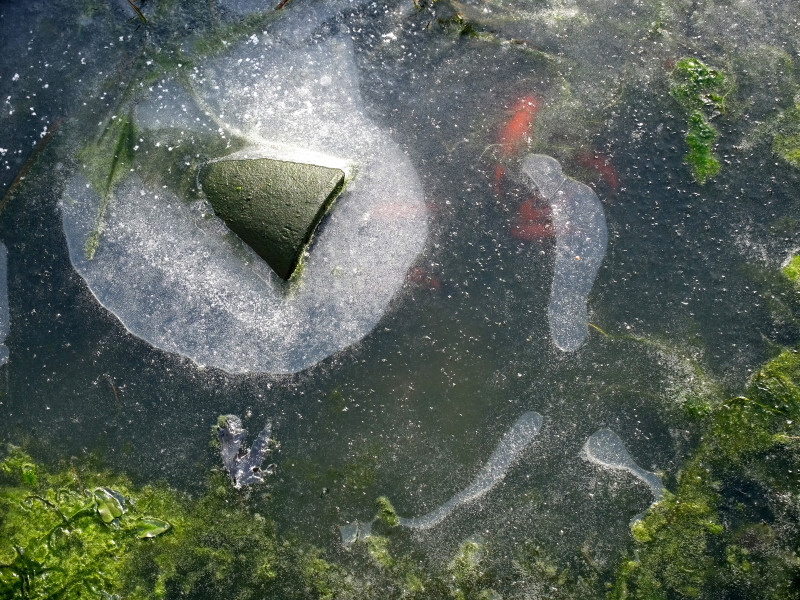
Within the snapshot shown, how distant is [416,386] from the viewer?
296 cm

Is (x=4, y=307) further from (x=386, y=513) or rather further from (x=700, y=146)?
(x=700, y=146)

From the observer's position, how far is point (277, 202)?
2.88 metres

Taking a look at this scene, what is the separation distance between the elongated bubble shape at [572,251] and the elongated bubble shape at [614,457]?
49 centimetres

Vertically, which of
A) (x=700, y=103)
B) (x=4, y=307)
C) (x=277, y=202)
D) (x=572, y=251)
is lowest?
(x=4, y=307)

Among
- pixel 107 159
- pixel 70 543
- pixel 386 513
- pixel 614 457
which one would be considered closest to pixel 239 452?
pixel 386 513

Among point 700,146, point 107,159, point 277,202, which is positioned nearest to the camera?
point 277,202

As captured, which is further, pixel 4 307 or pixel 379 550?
pixel 4 307

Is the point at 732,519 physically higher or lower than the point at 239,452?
lower

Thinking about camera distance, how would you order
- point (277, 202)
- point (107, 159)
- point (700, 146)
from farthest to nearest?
point (107, 159) → point (700, 146) → point (277, 202)

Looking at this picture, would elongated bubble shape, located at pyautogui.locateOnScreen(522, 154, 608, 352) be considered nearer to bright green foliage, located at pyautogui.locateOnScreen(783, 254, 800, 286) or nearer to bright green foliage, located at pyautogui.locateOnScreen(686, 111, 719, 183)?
bright green foliage, located at pyautogui.locateOnScreen(686, 111, 719, 183)

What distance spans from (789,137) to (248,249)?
2929 millimetres

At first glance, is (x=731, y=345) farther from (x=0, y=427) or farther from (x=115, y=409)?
(x=0, y=427)

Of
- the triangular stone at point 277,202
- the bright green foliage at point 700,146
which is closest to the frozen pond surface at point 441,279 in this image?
the bright green foliage at point 700,146

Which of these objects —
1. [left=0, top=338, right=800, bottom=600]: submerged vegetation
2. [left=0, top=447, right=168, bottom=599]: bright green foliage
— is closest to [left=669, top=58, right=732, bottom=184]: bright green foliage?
[left=0, top=338, right=800, bottom=600]: submerged vegetation
